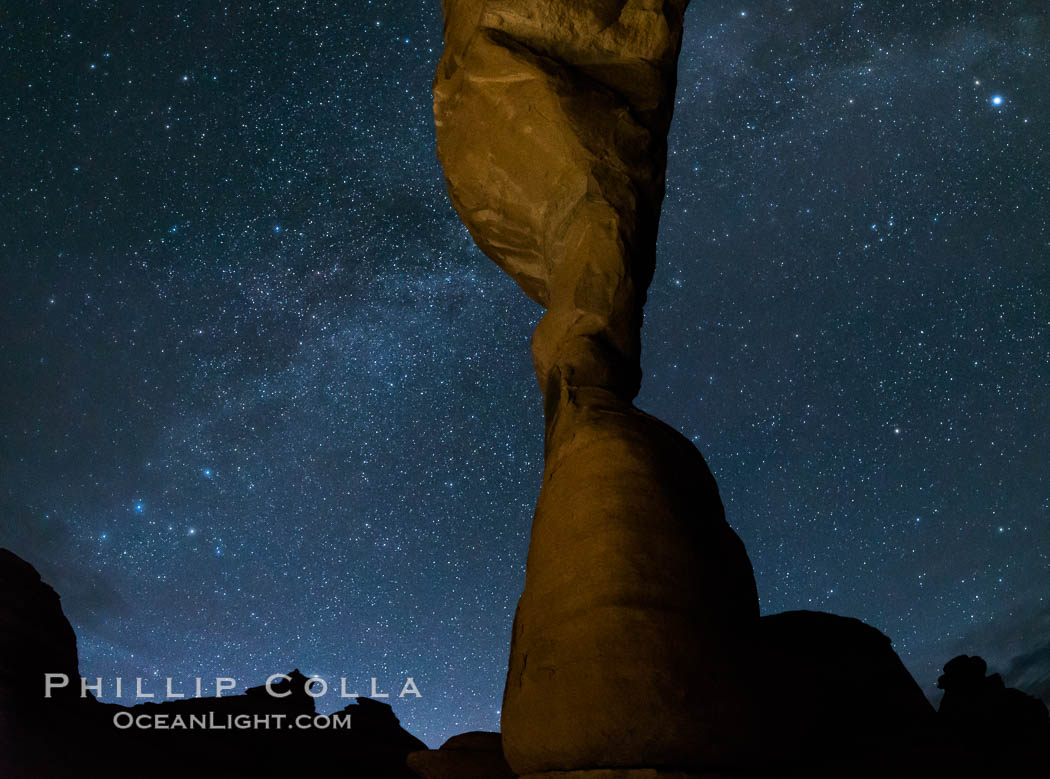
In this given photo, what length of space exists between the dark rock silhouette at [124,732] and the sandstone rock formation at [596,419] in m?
5.08

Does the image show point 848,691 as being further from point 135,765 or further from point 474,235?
point 135,765

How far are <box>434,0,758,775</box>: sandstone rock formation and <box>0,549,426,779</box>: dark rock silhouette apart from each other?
5.08m

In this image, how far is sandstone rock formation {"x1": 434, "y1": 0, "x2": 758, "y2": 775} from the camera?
10.1ft

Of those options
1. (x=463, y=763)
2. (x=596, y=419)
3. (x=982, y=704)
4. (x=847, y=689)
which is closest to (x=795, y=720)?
(x=596, y=419)

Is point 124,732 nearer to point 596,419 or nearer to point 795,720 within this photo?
point 596,419

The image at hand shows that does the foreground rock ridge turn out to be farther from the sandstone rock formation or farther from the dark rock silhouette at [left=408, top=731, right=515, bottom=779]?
the sandstone rock formation

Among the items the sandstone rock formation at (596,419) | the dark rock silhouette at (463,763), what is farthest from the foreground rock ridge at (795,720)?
the sandstone rock formation at (596,419)

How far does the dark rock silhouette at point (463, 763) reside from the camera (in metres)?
4.51

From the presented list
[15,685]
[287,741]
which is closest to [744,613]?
[15,685]

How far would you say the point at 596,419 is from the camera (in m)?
4.27

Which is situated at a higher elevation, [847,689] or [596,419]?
[596,419]

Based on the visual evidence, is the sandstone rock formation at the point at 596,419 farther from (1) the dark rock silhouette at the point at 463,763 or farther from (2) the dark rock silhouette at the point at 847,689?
(1) the dark rock silhouette at the point at 463,763

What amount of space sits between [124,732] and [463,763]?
5399 mm

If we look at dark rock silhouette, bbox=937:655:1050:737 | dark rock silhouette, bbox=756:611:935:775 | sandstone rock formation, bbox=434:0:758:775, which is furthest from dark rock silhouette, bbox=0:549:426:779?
dark rock silhouette, bbox=937:655:1050:737
